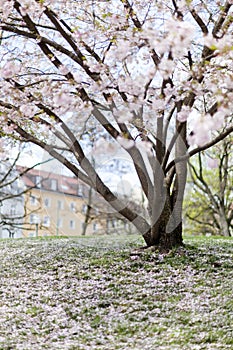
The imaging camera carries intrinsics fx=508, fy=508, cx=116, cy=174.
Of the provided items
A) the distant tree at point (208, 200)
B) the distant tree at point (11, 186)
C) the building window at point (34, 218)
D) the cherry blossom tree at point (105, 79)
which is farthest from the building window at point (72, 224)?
the cherry blossom tree at point (105, 79)

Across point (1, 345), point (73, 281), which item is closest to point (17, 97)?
point (73, 281)

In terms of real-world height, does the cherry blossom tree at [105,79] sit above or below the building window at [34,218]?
above

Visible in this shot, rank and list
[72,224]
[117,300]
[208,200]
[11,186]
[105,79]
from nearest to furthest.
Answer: [117,300]
[105,79]
[11,186]
[72,224]
[208,200]

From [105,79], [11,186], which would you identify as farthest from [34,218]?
[105,79]

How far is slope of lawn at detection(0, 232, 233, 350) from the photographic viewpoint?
17.1 feet

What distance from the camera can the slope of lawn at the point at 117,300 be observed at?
5.20 metres

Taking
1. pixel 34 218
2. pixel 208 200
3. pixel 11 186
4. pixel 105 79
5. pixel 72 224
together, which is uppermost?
pixel 105 79

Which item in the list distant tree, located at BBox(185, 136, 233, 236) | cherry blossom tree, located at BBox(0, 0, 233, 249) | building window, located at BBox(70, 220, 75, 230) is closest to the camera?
cherry blossom tree, located at BBox(0, 0, 233, 249)

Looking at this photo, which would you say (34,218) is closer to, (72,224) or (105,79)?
(72,224)

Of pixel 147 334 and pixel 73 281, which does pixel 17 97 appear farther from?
pixel 147 334

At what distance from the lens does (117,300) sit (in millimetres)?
6195

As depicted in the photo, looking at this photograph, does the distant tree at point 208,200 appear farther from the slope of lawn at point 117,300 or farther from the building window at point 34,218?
the slope of lawn at point 117,300

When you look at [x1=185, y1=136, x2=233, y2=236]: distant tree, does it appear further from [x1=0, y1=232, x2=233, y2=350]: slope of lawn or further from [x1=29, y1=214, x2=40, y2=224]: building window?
[x1=0, y1=232, x2=233, y2=350]: slope of lawn

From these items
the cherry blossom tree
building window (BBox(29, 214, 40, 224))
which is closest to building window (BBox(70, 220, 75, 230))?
building window (BBox(29, 214, 40, 224))
